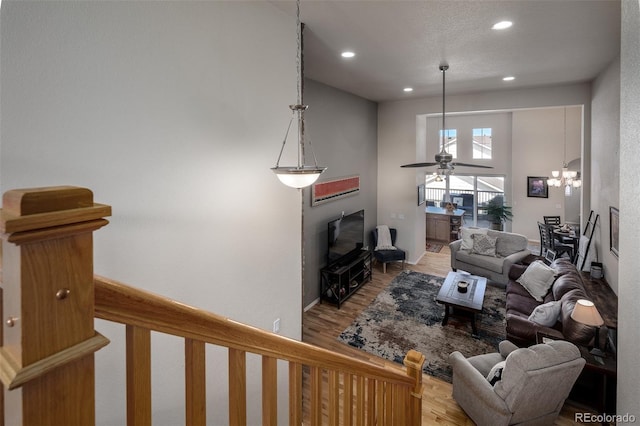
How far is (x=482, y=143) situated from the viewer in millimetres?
10641

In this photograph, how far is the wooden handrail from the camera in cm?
61

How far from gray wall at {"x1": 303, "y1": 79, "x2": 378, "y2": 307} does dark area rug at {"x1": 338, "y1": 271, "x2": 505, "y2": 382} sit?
124cm

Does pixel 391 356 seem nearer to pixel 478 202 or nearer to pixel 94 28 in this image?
pixel 94 28

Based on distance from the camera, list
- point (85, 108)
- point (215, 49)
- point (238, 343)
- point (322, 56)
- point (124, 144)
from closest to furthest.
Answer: point (238, 343) < point (85, 108) < point (124, 144) < point (215, 49) < point (322, 56)

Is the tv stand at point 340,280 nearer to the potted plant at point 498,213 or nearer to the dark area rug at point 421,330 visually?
the dark area rug at point 421,330

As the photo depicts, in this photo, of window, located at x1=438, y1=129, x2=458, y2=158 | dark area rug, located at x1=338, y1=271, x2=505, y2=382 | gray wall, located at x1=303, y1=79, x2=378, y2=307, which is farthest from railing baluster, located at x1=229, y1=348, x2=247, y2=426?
window, located at x1=438, y1=129, x2=458, y2=158

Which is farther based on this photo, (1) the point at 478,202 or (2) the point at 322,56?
(1) the point at 478,202

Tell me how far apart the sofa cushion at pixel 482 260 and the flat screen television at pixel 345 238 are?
228cm

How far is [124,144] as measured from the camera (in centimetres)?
186

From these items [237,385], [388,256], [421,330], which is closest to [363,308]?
[421,330]

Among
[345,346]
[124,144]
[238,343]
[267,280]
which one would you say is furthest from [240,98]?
[345,346]

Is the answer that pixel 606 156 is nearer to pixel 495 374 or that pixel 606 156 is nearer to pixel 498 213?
pixel 495 374

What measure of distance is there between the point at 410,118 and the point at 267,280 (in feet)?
20.1

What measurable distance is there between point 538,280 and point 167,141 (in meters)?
5.80
